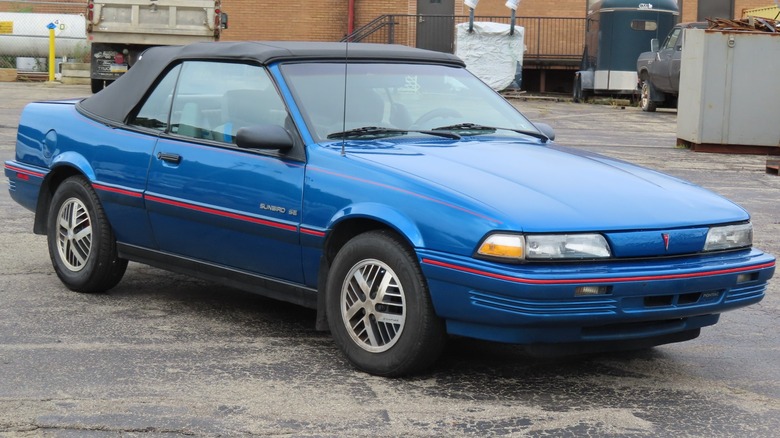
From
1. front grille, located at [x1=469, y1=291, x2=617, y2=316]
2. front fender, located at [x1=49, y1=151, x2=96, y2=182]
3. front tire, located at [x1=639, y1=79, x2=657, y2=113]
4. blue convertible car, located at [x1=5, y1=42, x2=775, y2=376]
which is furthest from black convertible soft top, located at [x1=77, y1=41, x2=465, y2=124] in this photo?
front tire, located at [x1=639, y1=79, x2=657, y2=113]

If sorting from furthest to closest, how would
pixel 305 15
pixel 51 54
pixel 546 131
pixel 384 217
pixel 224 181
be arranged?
pixel 305 15 → pixel 51 54 → pixel 546 131 → pixel 224 181 → pixel 384 217

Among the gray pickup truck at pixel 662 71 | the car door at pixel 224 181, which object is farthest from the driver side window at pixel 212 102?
the gray pickup truck at pixel 662 71

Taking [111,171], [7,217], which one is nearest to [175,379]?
[111,171]

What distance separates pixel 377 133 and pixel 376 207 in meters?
0.81

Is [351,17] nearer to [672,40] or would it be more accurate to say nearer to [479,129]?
[672,40]

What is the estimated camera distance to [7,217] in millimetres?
9430

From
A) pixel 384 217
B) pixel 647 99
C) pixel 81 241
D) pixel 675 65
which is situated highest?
pixel 675 65

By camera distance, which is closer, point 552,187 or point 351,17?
point 552,187

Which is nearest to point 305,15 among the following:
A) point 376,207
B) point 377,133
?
point 377,133

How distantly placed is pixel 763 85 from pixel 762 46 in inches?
21.4

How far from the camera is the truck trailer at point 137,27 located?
24.0m

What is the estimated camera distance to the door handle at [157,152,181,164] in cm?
602

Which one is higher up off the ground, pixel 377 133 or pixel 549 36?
pixel 549 36

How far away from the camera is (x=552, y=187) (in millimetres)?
5004
